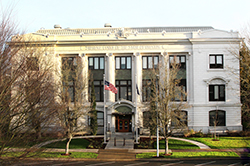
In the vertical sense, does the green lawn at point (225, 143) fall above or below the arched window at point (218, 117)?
below

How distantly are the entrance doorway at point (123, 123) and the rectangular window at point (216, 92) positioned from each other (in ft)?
42.1

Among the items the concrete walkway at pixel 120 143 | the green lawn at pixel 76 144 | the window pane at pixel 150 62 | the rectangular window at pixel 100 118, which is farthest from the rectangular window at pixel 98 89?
the green lawn at pixel 76 144

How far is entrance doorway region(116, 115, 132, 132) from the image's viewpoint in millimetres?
38719

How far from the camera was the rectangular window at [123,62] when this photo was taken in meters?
40.5

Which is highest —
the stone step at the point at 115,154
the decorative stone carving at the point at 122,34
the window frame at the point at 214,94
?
the decorative stone carving at the point at 122,34

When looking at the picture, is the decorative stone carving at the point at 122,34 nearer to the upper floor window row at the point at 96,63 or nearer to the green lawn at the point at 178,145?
the upper floor window row at the point at 96,63

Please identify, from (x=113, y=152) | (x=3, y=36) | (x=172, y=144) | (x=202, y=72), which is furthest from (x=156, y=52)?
(x=3, y=36)

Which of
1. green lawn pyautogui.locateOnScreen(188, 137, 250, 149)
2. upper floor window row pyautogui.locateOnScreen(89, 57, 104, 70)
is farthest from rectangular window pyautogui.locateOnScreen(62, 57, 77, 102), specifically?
green lawn pyautogui.locateOnScreen(188, 137, 250, 149)

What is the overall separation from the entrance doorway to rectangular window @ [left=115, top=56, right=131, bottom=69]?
7821 millimetres

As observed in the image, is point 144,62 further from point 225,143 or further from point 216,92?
point 225,143

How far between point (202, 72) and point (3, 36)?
34.4 meters

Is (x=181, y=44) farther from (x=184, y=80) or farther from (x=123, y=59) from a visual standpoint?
(x=123, y=59)

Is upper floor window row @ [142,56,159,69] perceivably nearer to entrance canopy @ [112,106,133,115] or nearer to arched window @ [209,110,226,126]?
entrance canopy @ [112,106,133,115]

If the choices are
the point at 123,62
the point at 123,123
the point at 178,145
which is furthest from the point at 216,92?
the point at 123,62
